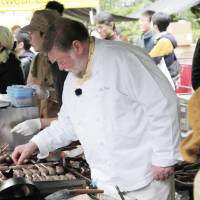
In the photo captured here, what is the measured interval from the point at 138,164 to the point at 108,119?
293mm

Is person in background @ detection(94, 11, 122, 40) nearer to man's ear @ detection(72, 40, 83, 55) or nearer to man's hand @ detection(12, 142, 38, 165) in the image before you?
man's hand @ detection(12, 142, 38, 165)

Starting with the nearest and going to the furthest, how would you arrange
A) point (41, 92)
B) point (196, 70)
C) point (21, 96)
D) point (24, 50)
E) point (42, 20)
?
1. point (42, 20)
2. point (21, 96)
3. point (41, 92)
4. point (196, 70)
5. point (24, 50)

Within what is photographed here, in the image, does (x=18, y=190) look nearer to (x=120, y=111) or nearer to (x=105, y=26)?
(x=120, y=111)

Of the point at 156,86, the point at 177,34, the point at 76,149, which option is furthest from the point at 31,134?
the point at 177,34

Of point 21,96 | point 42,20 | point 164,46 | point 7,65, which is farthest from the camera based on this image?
point 164,46

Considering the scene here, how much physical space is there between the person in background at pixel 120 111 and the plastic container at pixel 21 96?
3.19 feet

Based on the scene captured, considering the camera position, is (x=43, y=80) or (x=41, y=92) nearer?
(x=41, y=92)

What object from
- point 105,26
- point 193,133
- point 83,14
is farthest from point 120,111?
point 83,14

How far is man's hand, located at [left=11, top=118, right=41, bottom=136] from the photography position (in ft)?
10.8

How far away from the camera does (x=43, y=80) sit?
4.03m

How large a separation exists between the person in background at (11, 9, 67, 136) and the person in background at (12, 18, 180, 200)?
0.52m

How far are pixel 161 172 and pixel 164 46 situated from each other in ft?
11.8

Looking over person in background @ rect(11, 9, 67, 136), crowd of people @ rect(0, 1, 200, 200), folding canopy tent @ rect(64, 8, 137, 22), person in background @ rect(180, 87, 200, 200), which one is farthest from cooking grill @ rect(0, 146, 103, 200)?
folding canopy tent @ rect(64, 8, 137, 22)

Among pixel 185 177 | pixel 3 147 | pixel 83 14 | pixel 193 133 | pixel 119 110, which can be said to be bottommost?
pixel 185 177
